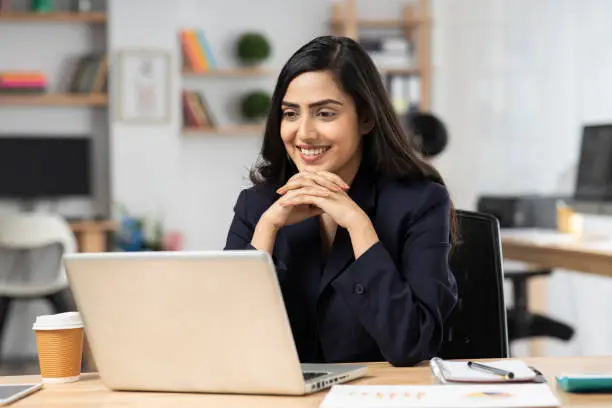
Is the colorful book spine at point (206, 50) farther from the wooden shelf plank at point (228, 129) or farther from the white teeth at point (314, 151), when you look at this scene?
the white teeth at point (314, 151)

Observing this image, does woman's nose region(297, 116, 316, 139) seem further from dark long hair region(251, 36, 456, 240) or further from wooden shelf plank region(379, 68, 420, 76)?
wooden shelf plank region(379, 68, 420, 76)

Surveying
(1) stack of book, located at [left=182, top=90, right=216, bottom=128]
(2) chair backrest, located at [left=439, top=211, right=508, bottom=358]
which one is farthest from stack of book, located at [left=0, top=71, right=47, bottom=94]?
(2) chair backrest, located at [left=439, top=211, right=508, bottom=358]

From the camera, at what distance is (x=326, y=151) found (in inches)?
73.6

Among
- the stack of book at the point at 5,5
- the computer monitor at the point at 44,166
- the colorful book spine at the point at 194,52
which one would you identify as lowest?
the computer monitor at the point at 44,166

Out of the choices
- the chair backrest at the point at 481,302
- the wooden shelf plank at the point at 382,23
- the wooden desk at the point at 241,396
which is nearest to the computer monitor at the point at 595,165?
the wooden shelf plank at the point at 382,23

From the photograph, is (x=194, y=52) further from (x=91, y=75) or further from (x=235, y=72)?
(x=91, y=75)

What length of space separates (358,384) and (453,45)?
Answer: 197 inches

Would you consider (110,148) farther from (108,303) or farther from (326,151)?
(108,303)

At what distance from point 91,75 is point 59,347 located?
187 inches

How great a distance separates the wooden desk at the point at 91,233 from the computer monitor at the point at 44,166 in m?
0.39

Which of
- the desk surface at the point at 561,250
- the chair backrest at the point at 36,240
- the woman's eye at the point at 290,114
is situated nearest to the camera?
the woman's eye at the point at 290,114

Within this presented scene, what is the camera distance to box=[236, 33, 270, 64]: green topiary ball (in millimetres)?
6125

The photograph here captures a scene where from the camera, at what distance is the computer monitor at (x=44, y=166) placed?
6.12 metres

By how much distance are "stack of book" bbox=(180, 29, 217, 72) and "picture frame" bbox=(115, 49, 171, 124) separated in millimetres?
127
